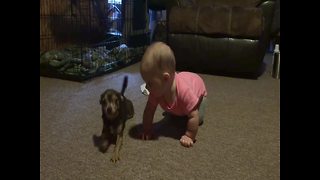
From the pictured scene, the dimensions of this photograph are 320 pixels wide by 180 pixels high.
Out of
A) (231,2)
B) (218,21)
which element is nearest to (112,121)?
(218,21)

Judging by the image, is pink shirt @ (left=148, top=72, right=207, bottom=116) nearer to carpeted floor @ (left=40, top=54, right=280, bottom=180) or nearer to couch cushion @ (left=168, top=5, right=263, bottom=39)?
carpeted floor @ (left=40, top=54, right=280, bottom=180)

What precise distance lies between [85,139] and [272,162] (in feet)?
1.83

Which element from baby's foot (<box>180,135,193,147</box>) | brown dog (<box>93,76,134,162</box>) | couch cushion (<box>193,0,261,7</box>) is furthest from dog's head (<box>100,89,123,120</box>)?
couch cushion (<box>193,0,261,7</box>)

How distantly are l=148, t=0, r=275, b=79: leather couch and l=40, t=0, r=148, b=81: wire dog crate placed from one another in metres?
0.41

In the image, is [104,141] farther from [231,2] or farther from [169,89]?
[231,2]

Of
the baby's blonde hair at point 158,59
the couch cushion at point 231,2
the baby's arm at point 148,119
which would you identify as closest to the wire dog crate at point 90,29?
the couch cushion at point 231,2

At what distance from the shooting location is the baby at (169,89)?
0.94 metres

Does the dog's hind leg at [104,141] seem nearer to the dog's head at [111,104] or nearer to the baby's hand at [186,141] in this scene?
the dog's head at [111,104]

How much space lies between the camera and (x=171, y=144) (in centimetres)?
102

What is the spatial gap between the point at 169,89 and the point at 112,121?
0.64 ft

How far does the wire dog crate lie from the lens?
7.18ft

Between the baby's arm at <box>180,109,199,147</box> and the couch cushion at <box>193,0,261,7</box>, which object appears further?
the couch cushion at <box>193,0,261,7</box>
